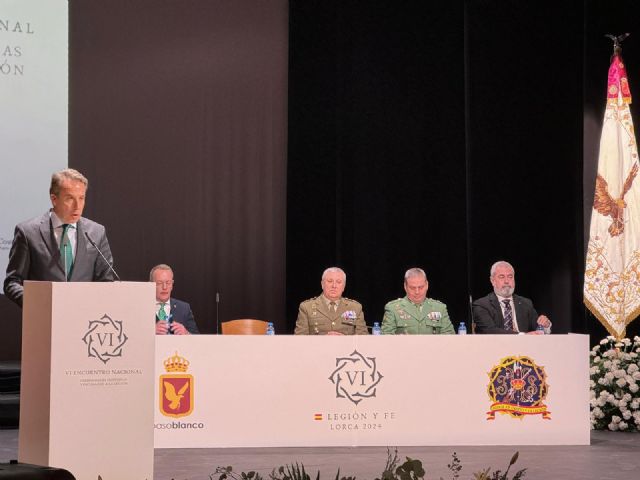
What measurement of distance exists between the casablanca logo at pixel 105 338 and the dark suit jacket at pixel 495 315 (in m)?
3.33

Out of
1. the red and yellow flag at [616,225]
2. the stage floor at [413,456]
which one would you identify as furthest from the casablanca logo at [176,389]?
the red and yellow flag at [616,225]

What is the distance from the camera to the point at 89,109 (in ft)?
25.2

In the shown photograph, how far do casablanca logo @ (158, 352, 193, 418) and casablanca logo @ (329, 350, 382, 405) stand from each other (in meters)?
0.74

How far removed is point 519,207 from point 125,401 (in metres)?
5.03

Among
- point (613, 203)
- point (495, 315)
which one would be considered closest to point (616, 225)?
point (613, 203)

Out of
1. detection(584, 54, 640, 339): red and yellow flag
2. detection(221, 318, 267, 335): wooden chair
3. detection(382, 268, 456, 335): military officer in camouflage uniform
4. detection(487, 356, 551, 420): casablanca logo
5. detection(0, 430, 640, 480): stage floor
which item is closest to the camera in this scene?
detection(0, 430, 640, 480): stage floor

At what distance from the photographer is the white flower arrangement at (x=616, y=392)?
20.5 ft

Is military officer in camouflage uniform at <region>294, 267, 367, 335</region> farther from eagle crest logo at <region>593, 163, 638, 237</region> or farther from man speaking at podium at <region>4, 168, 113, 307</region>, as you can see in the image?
man speaking at podium at <region>4, 168, 113, 307</region>

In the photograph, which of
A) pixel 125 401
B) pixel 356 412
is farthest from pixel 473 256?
pixel 125 401

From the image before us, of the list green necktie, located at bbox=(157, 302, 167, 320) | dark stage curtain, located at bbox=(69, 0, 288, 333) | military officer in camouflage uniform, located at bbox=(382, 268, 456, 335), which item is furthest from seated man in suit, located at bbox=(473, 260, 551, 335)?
dark stage curtain, located at bbox=(69, 0, 288, 333)

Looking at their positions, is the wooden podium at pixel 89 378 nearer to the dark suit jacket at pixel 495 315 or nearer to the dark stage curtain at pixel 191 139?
the dark suit jacket at pixel 495 315

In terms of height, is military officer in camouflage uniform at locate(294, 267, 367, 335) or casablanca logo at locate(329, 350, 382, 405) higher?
military officer in camouflage uniform at locate(294, 267, 367, 335)

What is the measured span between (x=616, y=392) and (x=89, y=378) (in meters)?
4.06

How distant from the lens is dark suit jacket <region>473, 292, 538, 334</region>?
6.18 m
